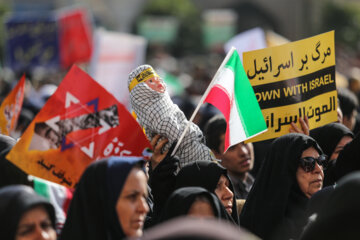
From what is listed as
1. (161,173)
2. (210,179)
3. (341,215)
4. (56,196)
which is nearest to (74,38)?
(161,173)

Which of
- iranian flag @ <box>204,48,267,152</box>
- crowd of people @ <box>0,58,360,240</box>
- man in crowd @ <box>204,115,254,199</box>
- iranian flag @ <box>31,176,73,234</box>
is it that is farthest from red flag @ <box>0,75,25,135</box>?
iranian flag @ <box>31,176,73,234</box>

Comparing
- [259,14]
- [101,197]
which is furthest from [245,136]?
[259,14]

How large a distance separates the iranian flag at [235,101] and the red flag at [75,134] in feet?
2.02

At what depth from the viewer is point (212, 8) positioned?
181ft

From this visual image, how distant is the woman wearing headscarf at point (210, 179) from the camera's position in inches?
200

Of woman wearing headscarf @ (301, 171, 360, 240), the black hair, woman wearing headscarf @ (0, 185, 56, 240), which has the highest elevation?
woman wearing headscarf @ (301, 171, 360, 240)

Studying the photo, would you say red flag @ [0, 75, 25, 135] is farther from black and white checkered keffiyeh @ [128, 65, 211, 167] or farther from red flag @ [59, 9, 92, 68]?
red flag @ [59, 9, 92, 68]

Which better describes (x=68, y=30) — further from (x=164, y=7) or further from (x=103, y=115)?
(x=164, y=7)

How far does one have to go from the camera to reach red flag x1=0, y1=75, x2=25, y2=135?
6774mm

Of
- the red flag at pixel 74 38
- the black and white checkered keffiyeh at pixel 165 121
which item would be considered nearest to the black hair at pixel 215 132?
the black and white checkered keffiyeh at pixel 165 121

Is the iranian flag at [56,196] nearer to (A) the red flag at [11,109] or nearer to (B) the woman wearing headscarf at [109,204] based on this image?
(B) the woman wearing headscarf at [109,204]

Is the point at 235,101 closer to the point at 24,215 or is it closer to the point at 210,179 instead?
the point at 210,179

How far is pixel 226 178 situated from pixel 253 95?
2.56 ft

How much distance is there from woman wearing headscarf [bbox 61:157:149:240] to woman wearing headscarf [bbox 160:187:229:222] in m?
0.24
